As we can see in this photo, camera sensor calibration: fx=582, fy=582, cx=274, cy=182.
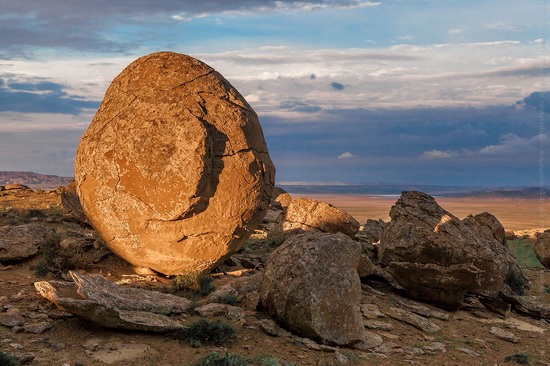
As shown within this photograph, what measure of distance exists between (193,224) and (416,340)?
5229 mm

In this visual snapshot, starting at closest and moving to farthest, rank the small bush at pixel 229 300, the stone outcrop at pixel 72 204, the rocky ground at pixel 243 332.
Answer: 1. the rocky ground at pixel 243 332
2. the small bush at pixel 229 300
3. the stone outcrop at pixel 72 204

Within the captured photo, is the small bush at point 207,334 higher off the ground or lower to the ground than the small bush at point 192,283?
lower

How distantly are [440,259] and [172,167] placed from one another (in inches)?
291

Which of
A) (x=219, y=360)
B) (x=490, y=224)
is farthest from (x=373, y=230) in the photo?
(x=219, y=360)

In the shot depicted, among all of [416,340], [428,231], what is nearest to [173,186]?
[416,340]

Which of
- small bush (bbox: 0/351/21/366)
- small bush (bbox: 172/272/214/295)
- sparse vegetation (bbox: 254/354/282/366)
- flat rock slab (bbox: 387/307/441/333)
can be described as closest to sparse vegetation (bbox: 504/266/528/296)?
flat rock slab (bbox: 387/307/441/333)

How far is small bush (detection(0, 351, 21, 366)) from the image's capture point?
25.5 ft

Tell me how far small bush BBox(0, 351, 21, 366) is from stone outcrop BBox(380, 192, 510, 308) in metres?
9.29

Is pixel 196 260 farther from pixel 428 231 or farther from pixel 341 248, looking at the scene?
pixel 428 231

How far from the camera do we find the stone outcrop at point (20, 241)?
1346 centimetres

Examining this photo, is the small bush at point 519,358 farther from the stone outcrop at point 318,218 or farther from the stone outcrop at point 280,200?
the stone outcrop at point 280,200

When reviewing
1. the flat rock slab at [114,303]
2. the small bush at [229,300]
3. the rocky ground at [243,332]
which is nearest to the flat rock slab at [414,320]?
the rocky ground at [243,332]

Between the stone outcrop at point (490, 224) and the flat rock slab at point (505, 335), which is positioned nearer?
the flat rock slab at point (505, 335)

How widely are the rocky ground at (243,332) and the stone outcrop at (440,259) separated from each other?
487 mm
